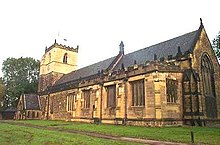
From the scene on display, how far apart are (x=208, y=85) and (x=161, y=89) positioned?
8147mm

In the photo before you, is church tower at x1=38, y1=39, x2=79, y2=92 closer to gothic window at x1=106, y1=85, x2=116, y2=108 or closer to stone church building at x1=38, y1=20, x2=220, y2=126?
stone church building at x1=38, y1=20, x2=220, y2=126

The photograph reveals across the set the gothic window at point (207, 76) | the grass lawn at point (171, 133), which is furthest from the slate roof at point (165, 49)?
the grass lawn at point (171, 133)

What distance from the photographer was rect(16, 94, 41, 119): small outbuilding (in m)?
49.4

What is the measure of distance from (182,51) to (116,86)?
8993mm

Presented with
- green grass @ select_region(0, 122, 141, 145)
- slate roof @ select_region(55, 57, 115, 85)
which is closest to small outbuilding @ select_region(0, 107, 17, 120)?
slate roof @ select_region(55, 57, 115, 85)

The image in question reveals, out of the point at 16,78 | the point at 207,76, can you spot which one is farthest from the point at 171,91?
the point at 16,78

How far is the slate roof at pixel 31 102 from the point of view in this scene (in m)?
50.5

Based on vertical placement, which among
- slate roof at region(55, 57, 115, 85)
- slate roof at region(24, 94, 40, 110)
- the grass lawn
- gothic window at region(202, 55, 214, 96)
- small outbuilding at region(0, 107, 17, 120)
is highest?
slate roof at region(55, 57, 115, 85)

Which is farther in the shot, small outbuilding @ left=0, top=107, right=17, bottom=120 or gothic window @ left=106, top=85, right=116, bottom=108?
small outbuilding @ left=0, top=107, right=17, bottom=120

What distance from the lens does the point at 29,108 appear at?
5009 centimetres

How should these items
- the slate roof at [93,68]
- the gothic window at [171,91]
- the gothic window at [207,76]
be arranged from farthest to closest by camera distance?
the slate roof at [93,68]
the gothic window at [207,76]
the gothic window at [171,91]

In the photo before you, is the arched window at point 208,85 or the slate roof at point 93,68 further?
the slate roof at point 93,68

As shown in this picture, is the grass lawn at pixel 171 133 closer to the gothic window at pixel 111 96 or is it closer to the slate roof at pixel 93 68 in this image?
the gothic window at pixel 111 96

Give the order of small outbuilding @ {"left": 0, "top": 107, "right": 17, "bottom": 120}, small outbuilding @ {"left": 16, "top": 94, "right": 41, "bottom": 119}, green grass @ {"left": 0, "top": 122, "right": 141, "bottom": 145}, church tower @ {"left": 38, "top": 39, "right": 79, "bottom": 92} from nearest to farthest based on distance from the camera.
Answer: green grass @ {"left": 0, "top": 122, "right": 141, "bottom": 145}
small outbuilding @ {"left": 16, "top": 94, "right": 41, "bottom": 119}
church tower @ {"left": 38, "top": 39, "right": 79, "bottom": 92}
small outbuilding @ {"left": 0, "top": 107, "right": 17, "bottom": 120}
